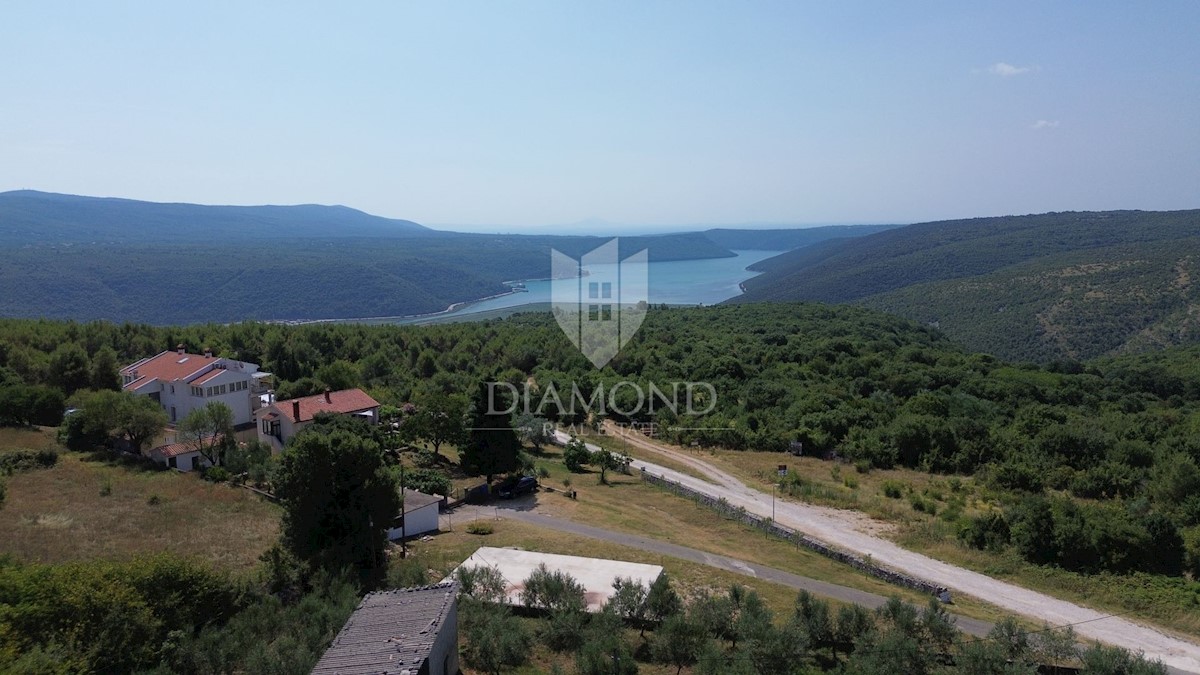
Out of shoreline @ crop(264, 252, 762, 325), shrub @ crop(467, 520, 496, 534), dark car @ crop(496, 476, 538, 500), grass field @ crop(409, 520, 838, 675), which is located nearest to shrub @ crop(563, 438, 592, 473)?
dark car @ crop(496, 476, 538, 500)

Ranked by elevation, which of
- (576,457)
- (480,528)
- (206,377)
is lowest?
(576,457)

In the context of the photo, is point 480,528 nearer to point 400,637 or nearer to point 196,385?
point 400,637

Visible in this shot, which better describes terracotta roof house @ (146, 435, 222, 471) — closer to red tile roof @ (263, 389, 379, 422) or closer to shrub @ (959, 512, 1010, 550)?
red tile roof @ (263, 389, 379, 422)

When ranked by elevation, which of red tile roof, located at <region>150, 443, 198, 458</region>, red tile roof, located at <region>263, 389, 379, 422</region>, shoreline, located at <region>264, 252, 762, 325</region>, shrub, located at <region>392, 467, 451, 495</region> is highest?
red tile roof, located at <region>263, 389, 379, 422</region>

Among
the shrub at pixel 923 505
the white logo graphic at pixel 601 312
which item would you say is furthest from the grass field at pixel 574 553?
the white logo graphic at pixel 601 312

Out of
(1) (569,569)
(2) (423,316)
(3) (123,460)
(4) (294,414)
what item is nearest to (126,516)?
(3) (123,460)

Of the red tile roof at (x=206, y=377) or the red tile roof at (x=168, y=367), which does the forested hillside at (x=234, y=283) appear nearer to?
the red tile roof at (x=168, y=367)
